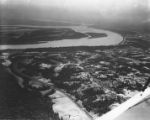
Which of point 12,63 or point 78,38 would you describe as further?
point 78,38

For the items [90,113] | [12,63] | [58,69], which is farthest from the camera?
[12,63]

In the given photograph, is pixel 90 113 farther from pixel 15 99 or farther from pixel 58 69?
pixel 58 69

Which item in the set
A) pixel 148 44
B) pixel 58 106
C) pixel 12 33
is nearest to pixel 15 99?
pixel 58 106

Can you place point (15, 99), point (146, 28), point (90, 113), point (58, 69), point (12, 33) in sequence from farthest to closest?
point (146, 28) < point (12, 33) < point (58, 69) < point (15, 99) < point (90, 113)

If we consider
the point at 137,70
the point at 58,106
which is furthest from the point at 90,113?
the point at 137,70

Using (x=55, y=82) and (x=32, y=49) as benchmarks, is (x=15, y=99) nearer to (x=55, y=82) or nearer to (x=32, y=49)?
(x=55, y=82)

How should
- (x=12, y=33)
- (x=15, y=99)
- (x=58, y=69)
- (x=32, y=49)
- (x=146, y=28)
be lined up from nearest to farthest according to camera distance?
(x=15, y=99) < (x=58, y=69) < (x=32, y=49) < (x=12, y=33) < (x=146, y=28)

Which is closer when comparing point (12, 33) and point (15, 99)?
point (15, 99)

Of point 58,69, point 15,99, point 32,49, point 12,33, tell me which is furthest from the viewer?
point 12,33
